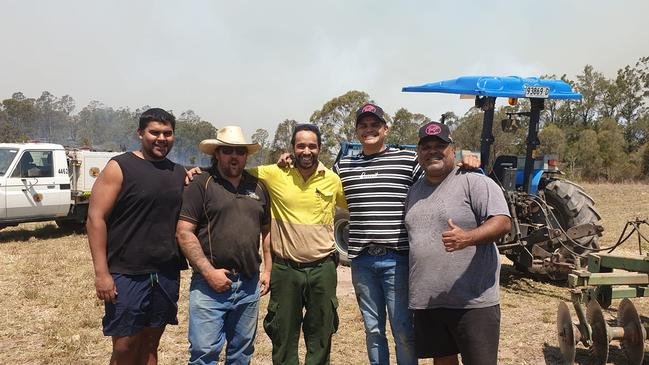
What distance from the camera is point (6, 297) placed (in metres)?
5.50

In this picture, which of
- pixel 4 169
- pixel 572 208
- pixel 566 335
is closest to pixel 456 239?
pixel 566 335

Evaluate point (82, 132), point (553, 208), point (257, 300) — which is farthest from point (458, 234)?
point (82, 132)

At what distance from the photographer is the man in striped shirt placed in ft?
9.02

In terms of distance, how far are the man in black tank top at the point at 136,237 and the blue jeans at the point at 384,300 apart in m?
1.05

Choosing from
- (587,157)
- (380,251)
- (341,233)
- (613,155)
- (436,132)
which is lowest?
(341,233)

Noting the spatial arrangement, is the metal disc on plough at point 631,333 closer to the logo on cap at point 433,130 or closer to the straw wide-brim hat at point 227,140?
the logo on cap at point 433,130

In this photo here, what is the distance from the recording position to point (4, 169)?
9.01m

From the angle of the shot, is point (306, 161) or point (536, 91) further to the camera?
point (536, 91)

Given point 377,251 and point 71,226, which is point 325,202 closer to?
point 377,251

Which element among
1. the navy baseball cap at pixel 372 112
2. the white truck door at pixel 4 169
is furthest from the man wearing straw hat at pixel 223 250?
the white truck door at pixel 4 169

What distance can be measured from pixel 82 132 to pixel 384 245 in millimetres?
50983

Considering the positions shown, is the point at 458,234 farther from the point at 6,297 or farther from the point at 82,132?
the point at 82,132

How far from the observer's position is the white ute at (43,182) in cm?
891

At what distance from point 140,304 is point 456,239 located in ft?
5.37
